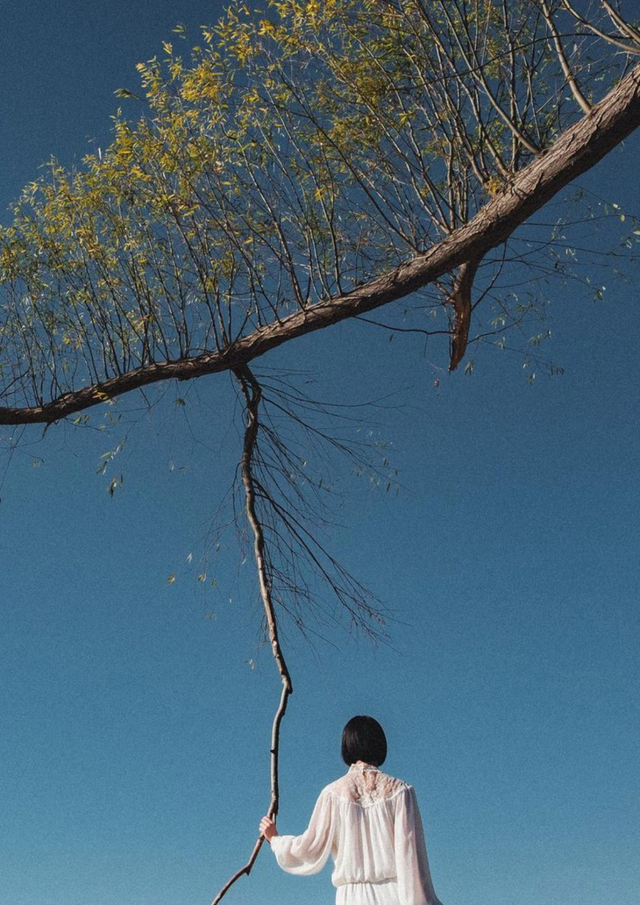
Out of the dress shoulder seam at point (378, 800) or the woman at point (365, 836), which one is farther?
the dress shoulder seam at point (378, 800)

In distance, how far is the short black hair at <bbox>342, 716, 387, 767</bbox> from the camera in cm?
411

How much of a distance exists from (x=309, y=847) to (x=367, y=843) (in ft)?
0.91

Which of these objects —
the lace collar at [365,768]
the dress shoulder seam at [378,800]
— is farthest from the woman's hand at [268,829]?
the lace collar at [365,768]

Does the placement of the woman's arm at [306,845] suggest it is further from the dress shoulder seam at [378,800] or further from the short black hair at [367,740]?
the short black hair at [367,740]

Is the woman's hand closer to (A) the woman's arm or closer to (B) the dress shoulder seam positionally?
(A) the woman's arm

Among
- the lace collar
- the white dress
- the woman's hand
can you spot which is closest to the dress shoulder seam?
the white dress

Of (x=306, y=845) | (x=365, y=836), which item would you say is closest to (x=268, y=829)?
(x=306, y=845)

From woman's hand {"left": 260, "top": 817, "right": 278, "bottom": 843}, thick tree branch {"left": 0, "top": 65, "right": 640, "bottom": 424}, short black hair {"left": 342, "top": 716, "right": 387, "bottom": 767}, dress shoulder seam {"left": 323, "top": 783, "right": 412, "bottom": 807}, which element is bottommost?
woman's hand {"left": 260, "top": 817, "right": 278, "bottom": 843}

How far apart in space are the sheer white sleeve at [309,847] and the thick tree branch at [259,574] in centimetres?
13

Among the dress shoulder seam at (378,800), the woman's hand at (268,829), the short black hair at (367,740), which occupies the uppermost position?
the short black hair at (367,740)

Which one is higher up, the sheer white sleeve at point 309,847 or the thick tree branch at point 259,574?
the thick tree branch at point 259,574

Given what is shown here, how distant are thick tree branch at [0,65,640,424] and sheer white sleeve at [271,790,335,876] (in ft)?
8.39

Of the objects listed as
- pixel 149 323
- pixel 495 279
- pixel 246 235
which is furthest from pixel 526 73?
pixel 149 323

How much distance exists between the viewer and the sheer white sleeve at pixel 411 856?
395 centimetres
